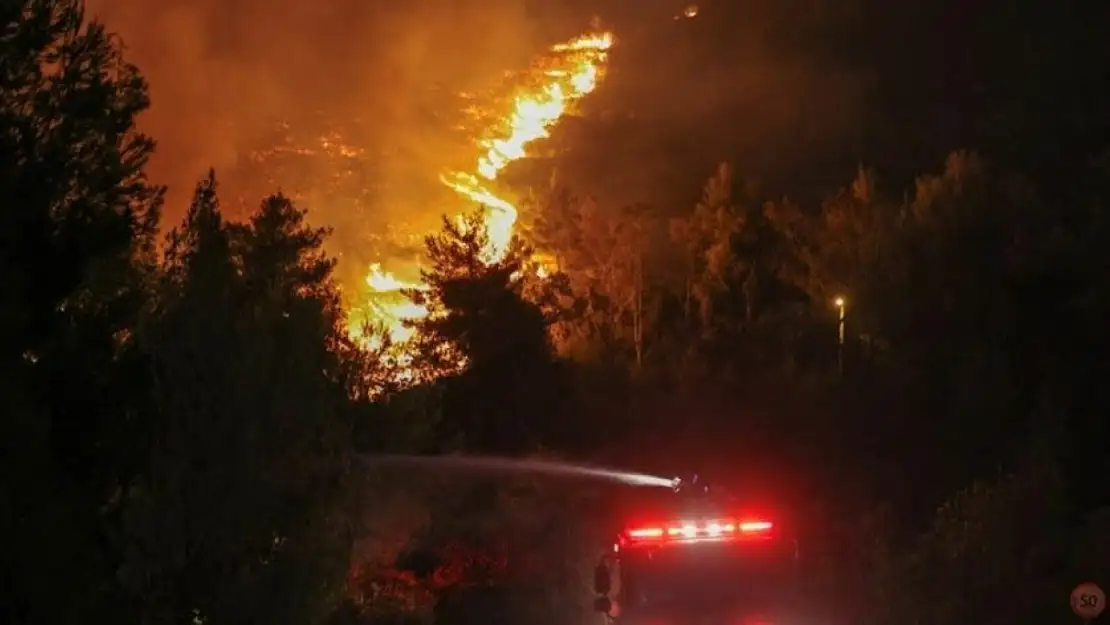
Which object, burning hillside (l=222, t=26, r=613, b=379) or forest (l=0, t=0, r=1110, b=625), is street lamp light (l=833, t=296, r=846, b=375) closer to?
forest (l=0, t=0, r=1110, b=625)

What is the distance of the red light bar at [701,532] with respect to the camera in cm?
1219

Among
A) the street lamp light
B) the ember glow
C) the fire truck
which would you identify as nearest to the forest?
the street lamp light

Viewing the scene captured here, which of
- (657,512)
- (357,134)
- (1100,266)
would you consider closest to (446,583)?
(657,512)

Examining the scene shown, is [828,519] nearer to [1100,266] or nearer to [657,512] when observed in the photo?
[1100,266]

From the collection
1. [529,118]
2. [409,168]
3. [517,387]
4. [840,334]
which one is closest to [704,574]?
[517,387]

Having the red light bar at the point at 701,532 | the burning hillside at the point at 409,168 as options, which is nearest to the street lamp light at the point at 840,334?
the burning hillside at the point at 409,168

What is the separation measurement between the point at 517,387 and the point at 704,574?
62.7 feet

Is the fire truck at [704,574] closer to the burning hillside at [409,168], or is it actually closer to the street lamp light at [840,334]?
the street lamp light at [840,334]

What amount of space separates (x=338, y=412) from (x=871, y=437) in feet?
81.7

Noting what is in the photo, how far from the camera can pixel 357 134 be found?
51656 mm

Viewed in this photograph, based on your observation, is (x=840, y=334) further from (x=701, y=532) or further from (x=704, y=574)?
(x=704, y=574)

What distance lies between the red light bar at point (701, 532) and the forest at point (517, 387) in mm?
1194

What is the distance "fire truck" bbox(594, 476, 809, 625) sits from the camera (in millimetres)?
11984

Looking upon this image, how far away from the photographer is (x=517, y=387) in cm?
3109
